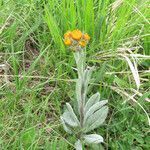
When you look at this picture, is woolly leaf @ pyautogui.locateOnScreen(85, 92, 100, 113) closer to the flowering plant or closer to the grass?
the flowering plant

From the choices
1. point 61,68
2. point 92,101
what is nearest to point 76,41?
point 92,101

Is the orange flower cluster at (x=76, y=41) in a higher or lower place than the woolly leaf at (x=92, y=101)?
higher

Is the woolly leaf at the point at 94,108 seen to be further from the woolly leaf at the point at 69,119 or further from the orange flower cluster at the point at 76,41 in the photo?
the orange flower cluster at the point at 76,41

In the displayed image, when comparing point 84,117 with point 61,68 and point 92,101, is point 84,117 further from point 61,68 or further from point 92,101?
point 61,68

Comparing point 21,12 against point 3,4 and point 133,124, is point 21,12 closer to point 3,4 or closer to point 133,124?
point 3,4

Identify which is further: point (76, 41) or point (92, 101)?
point (92, 101)

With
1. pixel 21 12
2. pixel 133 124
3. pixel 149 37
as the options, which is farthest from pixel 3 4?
pixel 133 124

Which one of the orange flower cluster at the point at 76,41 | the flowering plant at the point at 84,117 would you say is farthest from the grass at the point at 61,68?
the orange flower cluster at the point at 76,41
